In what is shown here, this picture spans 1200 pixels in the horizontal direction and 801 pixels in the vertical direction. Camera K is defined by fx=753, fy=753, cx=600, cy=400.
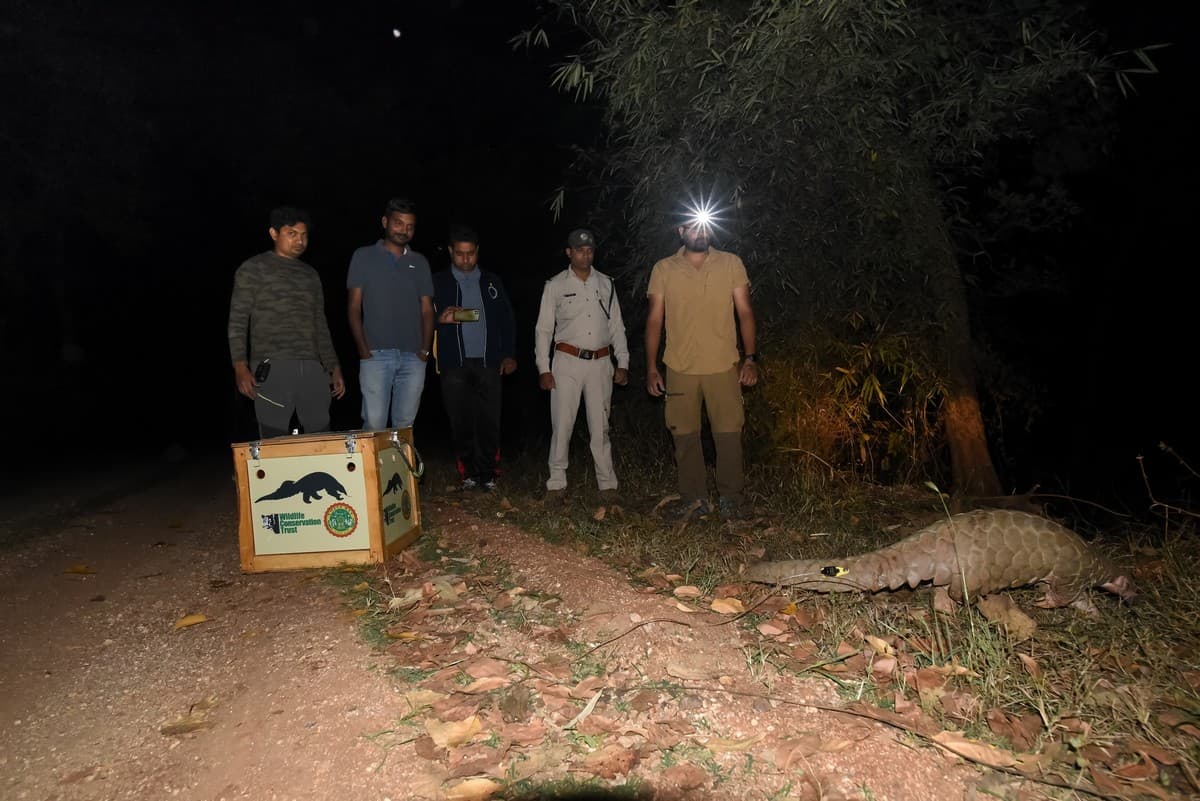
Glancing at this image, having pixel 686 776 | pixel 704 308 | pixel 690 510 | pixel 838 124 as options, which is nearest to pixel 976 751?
pixel 686 776

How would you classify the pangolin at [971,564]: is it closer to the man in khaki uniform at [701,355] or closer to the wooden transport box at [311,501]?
the man in khaki uniform at [701,355]

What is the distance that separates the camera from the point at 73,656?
3.08 meters

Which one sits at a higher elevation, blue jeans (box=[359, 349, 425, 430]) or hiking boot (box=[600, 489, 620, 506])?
blue jeans (box=[359, 349, 425, 430])

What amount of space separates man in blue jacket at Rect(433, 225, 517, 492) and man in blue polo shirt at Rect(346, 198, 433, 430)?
0.30m

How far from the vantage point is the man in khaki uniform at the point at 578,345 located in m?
5.14

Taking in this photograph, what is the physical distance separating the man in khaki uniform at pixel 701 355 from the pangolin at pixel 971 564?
1564 millimetres

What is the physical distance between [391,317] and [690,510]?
2.30m

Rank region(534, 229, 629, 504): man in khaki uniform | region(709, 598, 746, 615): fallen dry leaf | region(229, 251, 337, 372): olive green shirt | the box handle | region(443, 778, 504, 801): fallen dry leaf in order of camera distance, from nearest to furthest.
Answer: region(443, 778, 504, 801): fallen dry leaf → region(709, 598, 746, 615): fallen dry leaf → region(229, 251, 337, 372): olive green shirt → the box handle → region(534, 229, 629, 504): man in khaki uniform

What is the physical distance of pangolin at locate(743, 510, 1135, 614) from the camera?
3.14m

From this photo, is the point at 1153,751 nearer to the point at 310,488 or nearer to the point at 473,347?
the point at 310,488

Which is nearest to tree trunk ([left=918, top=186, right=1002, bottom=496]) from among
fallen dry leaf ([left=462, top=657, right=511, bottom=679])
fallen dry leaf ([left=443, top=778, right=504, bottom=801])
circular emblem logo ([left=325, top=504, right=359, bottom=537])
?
fallen dry leaf ([left=462, top=657, right=511, bottom=679])

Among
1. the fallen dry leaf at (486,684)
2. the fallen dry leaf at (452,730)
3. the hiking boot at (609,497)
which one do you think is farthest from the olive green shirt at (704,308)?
the fallen dry leaf at (452,730)

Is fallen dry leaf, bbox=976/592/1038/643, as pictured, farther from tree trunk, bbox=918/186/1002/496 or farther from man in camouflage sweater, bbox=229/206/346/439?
man in camouflage sweater, bbox=229/206/346/439

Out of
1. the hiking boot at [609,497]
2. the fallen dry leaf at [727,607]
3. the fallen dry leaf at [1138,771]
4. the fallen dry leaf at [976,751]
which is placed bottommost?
the fallen dry leaf at [1138,771]
